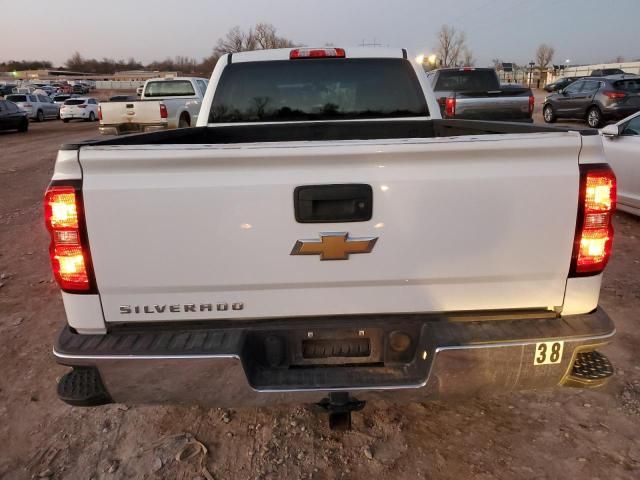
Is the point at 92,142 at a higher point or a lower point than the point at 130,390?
higher

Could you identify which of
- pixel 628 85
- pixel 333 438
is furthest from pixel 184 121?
pixel 333 438

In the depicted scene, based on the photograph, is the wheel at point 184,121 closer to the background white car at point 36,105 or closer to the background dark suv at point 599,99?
the background dark suv at point 599,99

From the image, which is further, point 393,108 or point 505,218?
point 393,108

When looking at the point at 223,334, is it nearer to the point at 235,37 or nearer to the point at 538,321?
the point at 538,321

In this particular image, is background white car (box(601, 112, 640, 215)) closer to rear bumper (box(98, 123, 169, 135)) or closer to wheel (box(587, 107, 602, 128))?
wheel (box(587, 107, 602, 128))

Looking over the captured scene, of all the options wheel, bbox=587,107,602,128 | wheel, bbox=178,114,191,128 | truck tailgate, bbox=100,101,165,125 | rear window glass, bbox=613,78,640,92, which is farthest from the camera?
wheel, bbox=587,107,602,128

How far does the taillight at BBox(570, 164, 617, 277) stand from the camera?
211 centimetres

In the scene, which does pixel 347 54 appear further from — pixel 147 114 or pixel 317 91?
pixel 147 114

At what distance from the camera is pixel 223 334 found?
2.22 metres

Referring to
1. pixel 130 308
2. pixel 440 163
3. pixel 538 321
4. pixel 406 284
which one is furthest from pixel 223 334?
pixel 538 321

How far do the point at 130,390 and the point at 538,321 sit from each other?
5.99ft

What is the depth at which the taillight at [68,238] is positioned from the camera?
2088 mm

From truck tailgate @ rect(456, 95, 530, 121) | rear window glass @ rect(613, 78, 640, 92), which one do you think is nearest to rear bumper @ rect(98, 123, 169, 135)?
truck tailgate @ rect(456, 95, 530, 121)

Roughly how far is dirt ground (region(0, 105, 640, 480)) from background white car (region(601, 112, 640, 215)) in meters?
3.98
